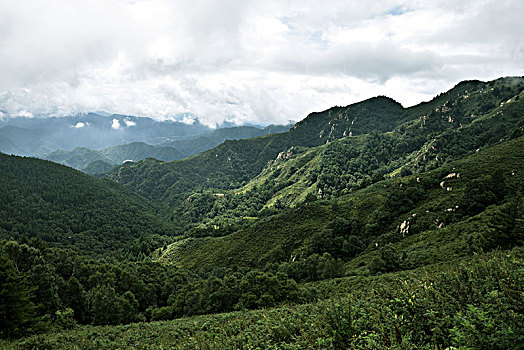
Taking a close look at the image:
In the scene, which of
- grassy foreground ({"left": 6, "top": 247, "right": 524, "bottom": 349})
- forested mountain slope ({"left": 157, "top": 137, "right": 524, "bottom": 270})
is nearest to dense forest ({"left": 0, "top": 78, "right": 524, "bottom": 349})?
grassy foreground ({"left": 6, "top": 247, "right": 524, "bottom": 349})

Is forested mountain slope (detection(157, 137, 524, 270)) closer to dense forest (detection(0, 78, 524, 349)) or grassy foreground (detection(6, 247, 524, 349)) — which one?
dense forest (detection(0, 78, 524, 349))

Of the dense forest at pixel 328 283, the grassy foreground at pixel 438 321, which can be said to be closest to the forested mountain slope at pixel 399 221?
the dense forest at pixel 328 283

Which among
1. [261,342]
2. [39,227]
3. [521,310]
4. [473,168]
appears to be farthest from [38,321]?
[39,227]

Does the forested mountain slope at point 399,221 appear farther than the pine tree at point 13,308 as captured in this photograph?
Yes

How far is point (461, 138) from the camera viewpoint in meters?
170

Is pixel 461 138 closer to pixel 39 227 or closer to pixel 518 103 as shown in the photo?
pixel 518 103

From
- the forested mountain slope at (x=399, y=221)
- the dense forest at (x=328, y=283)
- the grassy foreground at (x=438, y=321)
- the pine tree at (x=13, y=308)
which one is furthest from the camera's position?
the forested mountain slope at (x=399, y=221)

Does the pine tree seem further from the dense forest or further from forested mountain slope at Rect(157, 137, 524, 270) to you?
forested mountain slope at Rect(157, 137, 524, 270)

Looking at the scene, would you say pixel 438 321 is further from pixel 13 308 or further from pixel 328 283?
pixel 13 308

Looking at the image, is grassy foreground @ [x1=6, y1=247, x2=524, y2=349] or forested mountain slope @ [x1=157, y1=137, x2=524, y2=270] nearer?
grassy foreground @ [x1=6, y1=247, x2=524, y2=349]

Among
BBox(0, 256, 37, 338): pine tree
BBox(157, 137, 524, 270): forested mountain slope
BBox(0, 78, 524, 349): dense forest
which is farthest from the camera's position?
BBox(157, 137, 524, 270): forested mountain slope

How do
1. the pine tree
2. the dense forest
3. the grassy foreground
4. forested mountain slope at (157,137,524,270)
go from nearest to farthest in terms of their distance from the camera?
the grassy foreground → the dense forest → the pine tree → forested mountain slope at (157,137,524,270)

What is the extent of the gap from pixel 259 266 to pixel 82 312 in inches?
2264

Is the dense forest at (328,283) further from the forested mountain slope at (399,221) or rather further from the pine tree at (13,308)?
the forested mountain slope at (399,221)
